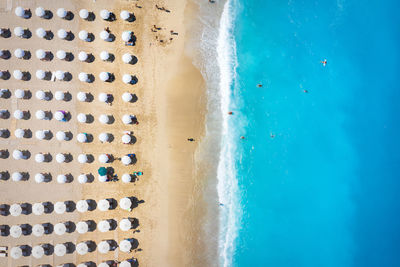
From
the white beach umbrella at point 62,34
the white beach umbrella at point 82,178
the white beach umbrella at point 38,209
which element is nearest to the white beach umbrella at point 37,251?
the white beach umbrella at point 38,209

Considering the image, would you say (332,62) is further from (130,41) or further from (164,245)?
(164,245)

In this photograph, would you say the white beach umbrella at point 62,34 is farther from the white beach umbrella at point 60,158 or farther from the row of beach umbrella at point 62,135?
the white beach umbrella at point 60,158

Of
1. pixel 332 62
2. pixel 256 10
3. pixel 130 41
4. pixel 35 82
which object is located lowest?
pixel 35 82

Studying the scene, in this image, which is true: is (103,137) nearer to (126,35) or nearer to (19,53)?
(126,35)

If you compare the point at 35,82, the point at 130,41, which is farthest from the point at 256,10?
the point at 35,82

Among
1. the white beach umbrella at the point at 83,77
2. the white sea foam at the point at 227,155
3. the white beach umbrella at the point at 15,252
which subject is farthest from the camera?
the white sea foam at the point at 227,155

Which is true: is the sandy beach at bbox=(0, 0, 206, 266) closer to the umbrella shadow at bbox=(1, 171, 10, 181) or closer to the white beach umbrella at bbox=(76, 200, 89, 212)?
the umbrella shadow at bbox=(1, 171, 10, 181)
